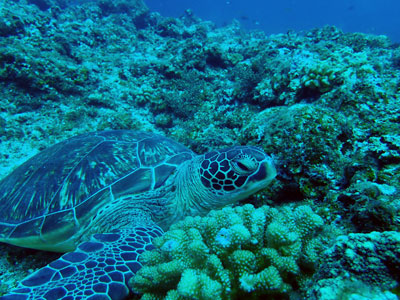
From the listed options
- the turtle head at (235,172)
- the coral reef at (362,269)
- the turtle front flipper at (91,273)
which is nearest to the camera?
the coral reef at (362,269)

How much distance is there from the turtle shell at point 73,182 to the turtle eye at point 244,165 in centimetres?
80

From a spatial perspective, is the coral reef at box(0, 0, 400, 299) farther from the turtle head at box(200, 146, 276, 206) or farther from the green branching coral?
the turtle head at box(200, 146, 276, 206)

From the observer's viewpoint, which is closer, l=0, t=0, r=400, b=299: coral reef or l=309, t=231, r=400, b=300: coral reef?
l=309, t=231, r=400, b=300: coral reef

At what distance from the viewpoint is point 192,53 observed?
5.73 meters

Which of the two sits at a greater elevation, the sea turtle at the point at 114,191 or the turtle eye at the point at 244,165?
the turtle eye at the point at 244,165

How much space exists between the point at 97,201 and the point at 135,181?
0.39 m

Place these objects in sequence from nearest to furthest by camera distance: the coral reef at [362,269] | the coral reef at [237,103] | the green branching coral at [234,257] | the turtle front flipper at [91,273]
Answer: the coral reef at [362,269] < the green branching coral at [234,257] < the turtle front flipper at [91,273] < the coral reef at [237,103]

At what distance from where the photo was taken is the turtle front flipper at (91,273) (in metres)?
1.17

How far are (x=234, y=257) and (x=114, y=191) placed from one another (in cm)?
148

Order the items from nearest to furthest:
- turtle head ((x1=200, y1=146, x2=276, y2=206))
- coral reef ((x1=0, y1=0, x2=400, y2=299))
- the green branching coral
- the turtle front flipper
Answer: the green branching coral
the turtle front flipper
coral reef ((x1=0, y1=0, x2=400, y2=299))
turtle head ((x1=200, y1=146, x2=276, y2=206))

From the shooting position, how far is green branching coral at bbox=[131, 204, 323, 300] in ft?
3.00

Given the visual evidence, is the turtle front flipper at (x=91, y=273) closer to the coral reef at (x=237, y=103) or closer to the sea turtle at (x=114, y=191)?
the sea turtle at (x=114, y=191)

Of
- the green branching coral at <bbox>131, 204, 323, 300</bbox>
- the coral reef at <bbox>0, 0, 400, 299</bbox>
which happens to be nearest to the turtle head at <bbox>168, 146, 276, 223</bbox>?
the coral reef at <bbox>0, 0, 400, 299</bbox>

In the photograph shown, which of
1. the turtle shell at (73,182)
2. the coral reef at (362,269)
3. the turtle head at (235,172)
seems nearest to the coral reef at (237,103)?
the coral reef at (362,269)
